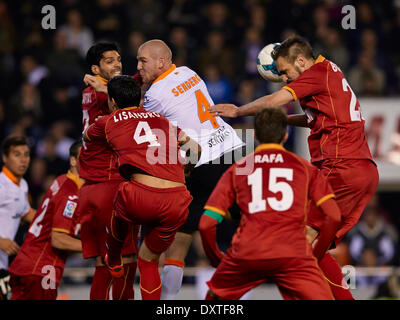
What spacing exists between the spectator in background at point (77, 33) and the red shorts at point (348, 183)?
7.74m

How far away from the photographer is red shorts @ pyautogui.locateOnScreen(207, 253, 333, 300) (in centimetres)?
513

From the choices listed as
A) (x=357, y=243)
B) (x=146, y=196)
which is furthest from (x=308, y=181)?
(x=357, y=243)

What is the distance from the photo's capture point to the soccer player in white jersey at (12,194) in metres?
8.07

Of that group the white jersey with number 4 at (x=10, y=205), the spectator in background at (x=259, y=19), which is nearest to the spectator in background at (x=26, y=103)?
the spectator in background at (x=259, y=19)

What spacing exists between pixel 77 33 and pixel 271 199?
8.84 m

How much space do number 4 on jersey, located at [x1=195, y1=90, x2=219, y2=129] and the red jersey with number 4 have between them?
3.24 feet

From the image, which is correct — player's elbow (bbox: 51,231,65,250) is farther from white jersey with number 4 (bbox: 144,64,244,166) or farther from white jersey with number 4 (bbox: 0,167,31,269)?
white jersey with number 4 (bbox: 144,64,244,166)

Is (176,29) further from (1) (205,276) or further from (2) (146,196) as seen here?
(2) (146,196)

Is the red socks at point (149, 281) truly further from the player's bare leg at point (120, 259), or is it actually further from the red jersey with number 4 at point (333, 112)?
the red jersey with number 4 at point (333, 112)

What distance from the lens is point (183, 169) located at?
6488mm

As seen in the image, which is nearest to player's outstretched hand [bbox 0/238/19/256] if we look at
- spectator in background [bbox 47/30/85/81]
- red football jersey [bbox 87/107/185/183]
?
red football jersey [bbox 87/107/185/183]

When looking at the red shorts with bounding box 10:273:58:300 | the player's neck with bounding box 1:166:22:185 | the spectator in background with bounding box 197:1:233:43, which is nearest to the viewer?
the red shorts with bounding box 10:273:58:300

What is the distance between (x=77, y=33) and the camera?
13266 mm

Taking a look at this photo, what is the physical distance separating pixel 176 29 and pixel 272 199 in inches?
334
